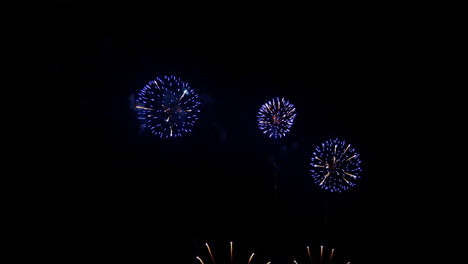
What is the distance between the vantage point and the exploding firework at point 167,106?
7.82m

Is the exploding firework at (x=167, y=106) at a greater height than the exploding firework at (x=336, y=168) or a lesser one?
greater

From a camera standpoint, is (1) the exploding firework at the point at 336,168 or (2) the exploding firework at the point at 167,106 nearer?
(2) the exploding firework at the point at 167,106

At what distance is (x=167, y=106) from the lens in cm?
792

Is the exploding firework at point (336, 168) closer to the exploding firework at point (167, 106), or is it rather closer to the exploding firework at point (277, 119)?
the exploding firework at point (277, 119)

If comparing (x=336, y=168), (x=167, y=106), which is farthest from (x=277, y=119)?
(x=167, y=106)

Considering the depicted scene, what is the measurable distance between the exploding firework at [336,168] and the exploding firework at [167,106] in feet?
14.6

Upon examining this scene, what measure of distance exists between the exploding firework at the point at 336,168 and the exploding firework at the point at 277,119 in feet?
5.33

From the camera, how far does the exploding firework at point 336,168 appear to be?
906 cm

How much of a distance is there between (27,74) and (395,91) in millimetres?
11212

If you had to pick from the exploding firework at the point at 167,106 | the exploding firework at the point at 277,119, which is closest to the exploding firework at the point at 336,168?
the exploding firework at the point at 277,119

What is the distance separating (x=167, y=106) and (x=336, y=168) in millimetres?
5651

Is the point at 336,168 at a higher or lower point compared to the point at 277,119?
lower

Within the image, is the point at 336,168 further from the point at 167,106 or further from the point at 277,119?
the point at 167,106

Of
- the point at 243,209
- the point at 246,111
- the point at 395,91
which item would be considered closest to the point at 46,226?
the point at 243,209
